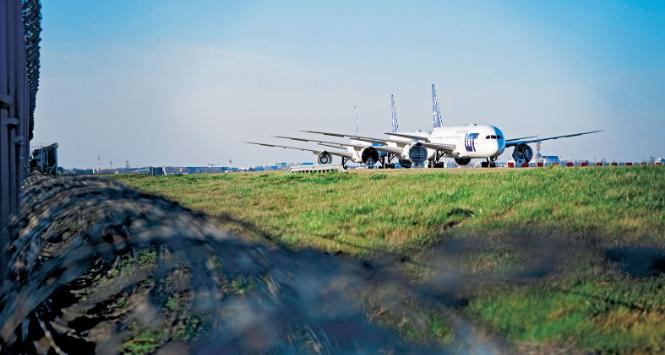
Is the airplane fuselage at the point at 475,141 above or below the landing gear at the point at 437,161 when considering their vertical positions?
above

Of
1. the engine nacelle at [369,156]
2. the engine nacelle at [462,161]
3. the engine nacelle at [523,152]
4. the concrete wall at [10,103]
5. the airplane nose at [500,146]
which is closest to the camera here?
the concrete wall at [10,103]

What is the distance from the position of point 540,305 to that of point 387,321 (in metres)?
1.18

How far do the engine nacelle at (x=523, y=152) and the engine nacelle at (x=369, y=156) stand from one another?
40.8ft

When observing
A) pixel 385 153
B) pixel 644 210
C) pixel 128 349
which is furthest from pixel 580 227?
pixel 385 153

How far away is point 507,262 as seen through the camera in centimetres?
500

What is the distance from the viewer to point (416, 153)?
1877 inches

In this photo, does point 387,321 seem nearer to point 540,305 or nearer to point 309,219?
point 540,305

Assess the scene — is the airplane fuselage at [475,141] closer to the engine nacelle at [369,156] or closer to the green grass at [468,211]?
the engine nacelle at [369,156]

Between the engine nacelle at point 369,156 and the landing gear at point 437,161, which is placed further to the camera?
the engine nacelle at point 369,156

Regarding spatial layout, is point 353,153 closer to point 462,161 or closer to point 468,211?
point 462,161

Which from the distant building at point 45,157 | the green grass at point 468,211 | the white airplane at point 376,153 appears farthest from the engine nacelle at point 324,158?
the green grass at point 468,211

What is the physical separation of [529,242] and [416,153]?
4198cm

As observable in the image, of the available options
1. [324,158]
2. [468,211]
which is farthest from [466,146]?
[468,211]

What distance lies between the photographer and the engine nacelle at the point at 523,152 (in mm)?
46403
